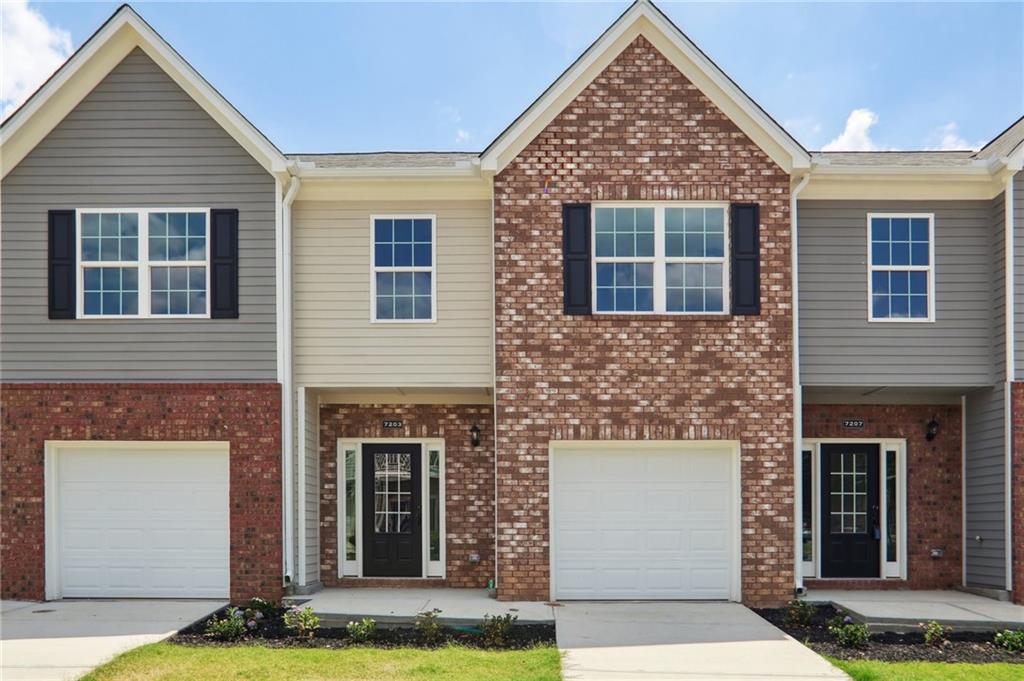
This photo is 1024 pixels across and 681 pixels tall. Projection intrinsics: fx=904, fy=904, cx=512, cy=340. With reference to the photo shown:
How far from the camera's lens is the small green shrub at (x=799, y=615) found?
11039 mm

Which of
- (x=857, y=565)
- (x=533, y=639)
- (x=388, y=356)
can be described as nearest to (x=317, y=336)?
(x=388, y=356)

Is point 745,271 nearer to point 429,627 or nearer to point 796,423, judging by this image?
point 796,423

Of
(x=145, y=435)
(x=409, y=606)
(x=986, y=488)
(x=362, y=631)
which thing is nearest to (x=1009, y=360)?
(x=986, y=488)

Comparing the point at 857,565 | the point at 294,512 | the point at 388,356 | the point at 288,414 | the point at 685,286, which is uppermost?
the point at 685,286

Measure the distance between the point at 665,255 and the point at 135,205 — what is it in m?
7.33

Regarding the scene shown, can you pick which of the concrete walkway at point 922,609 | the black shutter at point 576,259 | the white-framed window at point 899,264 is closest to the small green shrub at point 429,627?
the black shutter at point 576,259

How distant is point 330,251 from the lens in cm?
1283

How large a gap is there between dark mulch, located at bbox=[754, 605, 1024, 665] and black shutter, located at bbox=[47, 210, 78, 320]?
1028cm

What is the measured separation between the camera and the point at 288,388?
1249 cm

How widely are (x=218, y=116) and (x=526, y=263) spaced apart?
469cm

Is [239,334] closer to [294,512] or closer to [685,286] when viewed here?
[294,512]

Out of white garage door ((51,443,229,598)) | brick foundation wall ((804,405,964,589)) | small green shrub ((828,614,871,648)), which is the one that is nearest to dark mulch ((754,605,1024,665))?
small green shrub ((828,614,871,648))

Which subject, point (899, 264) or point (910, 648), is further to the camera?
point (899, 264)

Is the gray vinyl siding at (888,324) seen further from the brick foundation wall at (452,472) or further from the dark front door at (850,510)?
the brick foundation wall at (452,472)
